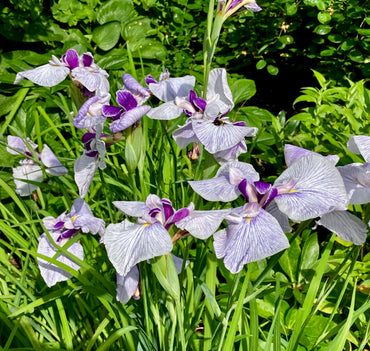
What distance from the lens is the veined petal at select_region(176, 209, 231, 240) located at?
0.62 m

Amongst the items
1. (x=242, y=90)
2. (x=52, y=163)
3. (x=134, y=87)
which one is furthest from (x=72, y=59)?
(x=242, y=90)

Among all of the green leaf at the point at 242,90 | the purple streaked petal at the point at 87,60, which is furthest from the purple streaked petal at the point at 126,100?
the green leaf at the point at 242,90

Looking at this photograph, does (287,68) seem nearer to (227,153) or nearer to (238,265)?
(227,153)

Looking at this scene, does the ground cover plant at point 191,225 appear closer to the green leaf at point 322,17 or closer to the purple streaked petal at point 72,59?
the purple streaked petal at point 72,59

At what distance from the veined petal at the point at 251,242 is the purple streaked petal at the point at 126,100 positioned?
30 cm

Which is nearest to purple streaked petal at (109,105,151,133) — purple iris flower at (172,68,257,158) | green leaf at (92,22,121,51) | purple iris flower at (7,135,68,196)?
purple iris flower at (172,68,257,158)

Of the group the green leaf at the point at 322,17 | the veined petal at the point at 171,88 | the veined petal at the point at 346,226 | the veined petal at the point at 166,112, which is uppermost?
the veined petal at the point at 171,88

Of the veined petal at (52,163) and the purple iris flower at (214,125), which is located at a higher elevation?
the purple iris flower at (214,125)

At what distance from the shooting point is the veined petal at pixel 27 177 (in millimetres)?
1307

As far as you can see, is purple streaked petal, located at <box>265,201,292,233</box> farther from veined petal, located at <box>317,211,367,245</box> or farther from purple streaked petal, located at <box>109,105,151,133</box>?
purple streaked petal, located at <box>109,105,151,133</box>

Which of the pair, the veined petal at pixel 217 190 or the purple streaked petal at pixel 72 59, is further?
the purple streaked petal at pixel 72 59

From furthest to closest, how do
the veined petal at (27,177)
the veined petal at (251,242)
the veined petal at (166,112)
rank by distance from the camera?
the veined petal at (27,177)
the veined petal at (166,112)
the veined petal at (251,242)

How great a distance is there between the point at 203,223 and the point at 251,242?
77 millimetres

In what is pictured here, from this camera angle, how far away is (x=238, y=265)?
595 millimetres
